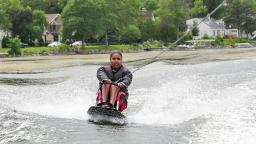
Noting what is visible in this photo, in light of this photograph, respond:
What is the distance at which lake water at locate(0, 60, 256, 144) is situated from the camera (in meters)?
12.9

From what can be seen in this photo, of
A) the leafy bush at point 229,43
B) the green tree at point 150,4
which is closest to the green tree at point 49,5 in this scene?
the green tree at point 150,4

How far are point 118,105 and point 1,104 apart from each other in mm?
6080

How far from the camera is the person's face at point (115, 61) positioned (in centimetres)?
1608

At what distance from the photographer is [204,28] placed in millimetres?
128125

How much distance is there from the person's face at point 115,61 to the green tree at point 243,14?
108 meters

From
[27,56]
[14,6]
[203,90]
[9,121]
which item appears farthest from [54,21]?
[9,121]

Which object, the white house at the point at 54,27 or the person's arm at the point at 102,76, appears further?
the white house at the point at 54,27

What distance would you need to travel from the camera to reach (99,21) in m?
82.8

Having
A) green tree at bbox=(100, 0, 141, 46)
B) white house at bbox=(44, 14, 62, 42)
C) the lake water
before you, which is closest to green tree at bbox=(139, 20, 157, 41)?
green tree at bbox=(100, 0, 141, 46)

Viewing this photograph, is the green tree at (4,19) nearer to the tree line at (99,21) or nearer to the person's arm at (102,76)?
the tree line at (99,21)

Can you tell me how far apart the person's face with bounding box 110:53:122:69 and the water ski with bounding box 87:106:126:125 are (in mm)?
1662

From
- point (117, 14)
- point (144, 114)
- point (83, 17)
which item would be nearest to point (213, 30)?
point (117, 14)

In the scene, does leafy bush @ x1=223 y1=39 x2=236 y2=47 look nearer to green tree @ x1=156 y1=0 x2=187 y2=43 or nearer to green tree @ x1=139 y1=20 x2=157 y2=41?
green tree @ x1=156 y1=0 x2=187 y2=43

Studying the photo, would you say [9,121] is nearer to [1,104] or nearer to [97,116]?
[97,116]
